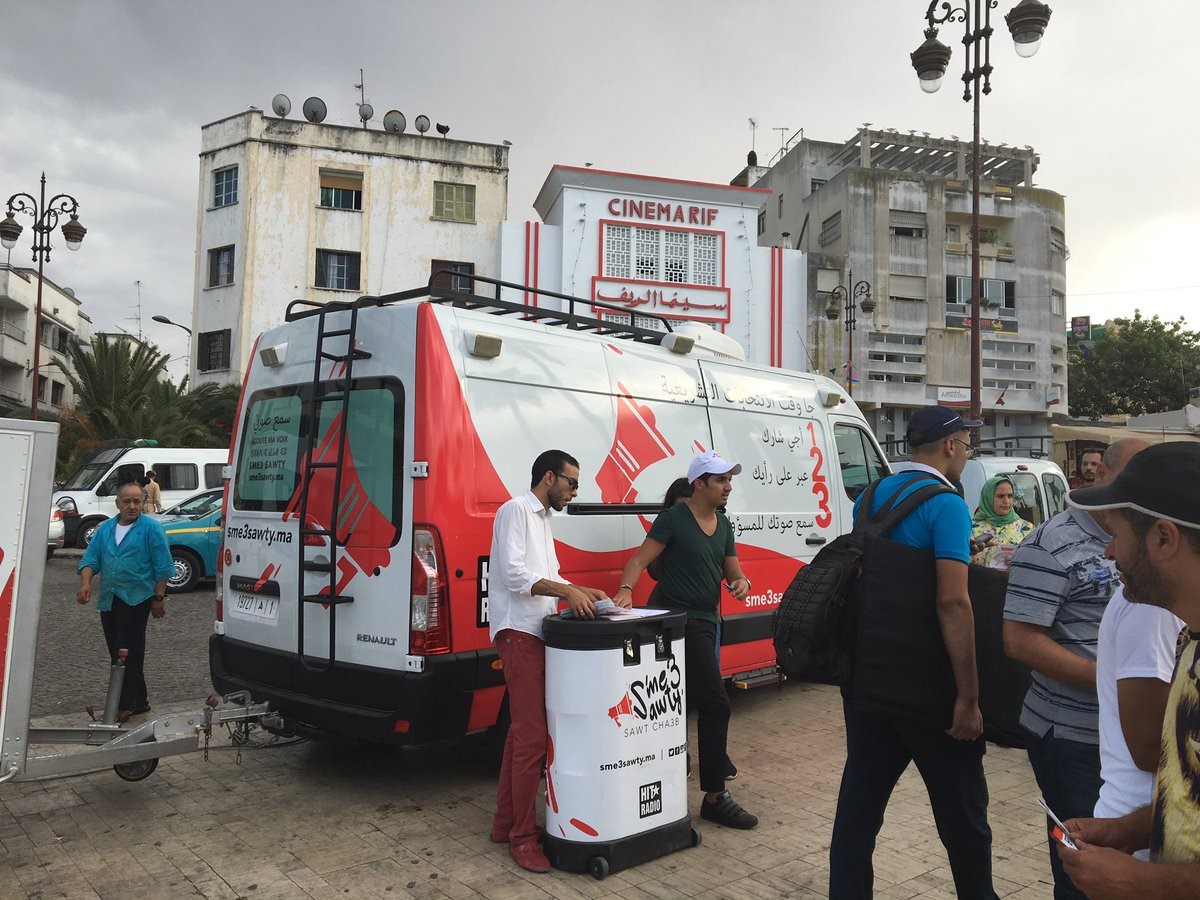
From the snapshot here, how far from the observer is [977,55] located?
12953 mm

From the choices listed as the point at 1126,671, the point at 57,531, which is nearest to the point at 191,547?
the point at 57,531

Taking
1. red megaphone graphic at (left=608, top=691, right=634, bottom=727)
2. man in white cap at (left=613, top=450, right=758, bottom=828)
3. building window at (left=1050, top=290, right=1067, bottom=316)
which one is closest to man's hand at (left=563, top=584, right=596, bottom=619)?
red megaphone graphic at (left=608, top=691, right=634, bottom=727)

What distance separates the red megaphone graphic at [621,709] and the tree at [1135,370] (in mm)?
48861

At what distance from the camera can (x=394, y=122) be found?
108 ft

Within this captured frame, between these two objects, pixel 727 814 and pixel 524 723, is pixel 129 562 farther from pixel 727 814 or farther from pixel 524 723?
pixel 727 814

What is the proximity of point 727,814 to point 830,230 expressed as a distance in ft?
122

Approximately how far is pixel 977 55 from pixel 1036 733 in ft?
42.1

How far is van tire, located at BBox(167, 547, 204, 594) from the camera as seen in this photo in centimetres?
1391

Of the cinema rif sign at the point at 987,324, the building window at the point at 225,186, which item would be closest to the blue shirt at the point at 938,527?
the building window at the point at 225,186

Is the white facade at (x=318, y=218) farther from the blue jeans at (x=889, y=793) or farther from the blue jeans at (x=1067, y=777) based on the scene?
the blue jeans at (x=1067, y=777)

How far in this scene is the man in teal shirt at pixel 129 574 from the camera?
641cm

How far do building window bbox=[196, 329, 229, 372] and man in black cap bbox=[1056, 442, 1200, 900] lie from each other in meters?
32.1

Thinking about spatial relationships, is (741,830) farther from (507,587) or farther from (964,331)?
(964,331)

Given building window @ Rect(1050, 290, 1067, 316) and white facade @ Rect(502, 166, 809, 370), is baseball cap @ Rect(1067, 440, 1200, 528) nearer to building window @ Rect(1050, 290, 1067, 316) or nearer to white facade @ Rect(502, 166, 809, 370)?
white facade @ Rect(502, 166, 809, 370)
